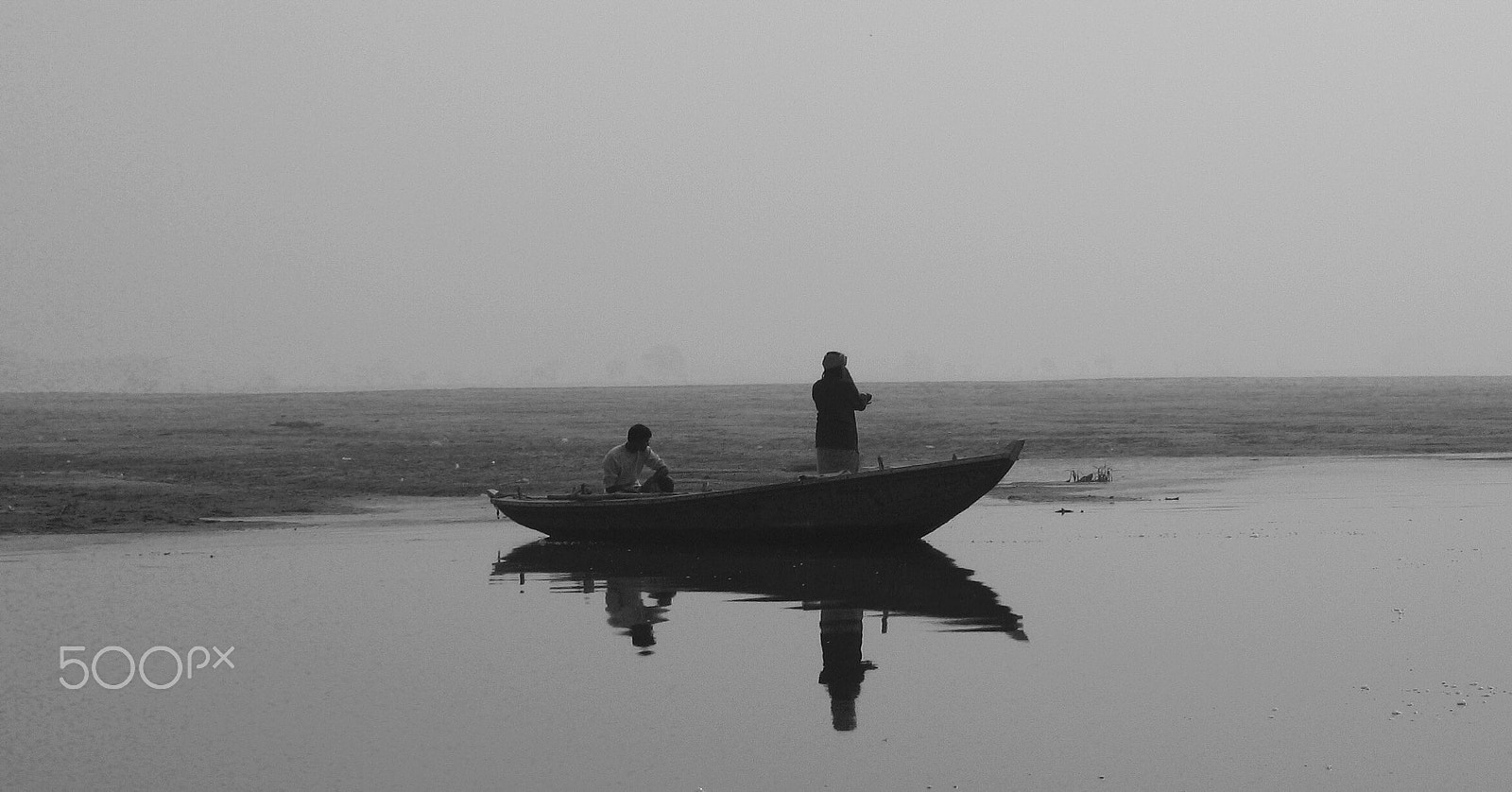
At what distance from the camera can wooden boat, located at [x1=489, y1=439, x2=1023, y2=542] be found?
55.7ft

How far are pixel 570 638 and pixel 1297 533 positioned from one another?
9.97 meters

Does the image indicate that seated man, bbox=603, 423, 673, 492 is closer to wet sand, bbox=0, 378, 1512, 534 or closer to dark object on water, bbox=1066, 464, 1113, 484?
wet sand, bbox=0, 378, 1512, 534

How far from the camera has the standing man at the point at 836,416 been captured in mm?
16984

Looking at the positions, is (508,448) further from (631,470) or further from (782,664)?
(782,664)

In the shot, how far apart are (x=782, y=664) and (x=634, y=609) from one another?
309 cm

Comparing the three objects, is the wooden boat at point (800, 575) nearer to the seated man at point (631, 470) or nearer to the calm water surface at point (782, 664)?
the calm water surface at point (782, 664)

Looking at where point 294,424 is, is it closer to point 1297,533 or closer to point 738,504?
point 738,504

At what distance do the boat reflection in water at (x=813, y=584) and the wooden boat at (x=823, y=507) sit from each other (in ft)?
0.77

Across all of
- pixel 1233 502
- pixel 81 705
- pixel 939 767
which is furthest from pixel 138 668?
pixel 1233 502

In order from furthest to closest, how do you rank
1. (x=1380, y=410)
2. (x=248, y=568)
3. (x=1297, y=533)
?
1. (x=1380, y=410)
2. (x=1297, y=533)
3. (x=248, y=568)

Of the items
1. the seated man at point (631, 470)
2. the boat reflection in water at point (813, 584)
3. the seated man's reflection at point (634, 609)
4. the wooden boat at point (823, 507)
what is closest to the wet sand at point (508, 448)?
the seated man at point (631, 470)

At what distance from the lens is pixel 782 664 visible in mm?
10070

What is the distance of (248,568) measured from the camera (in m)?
15.8

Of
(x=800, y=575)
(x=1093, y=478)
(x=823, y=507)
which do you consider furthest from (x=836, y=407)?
(x=1093, y=478)
